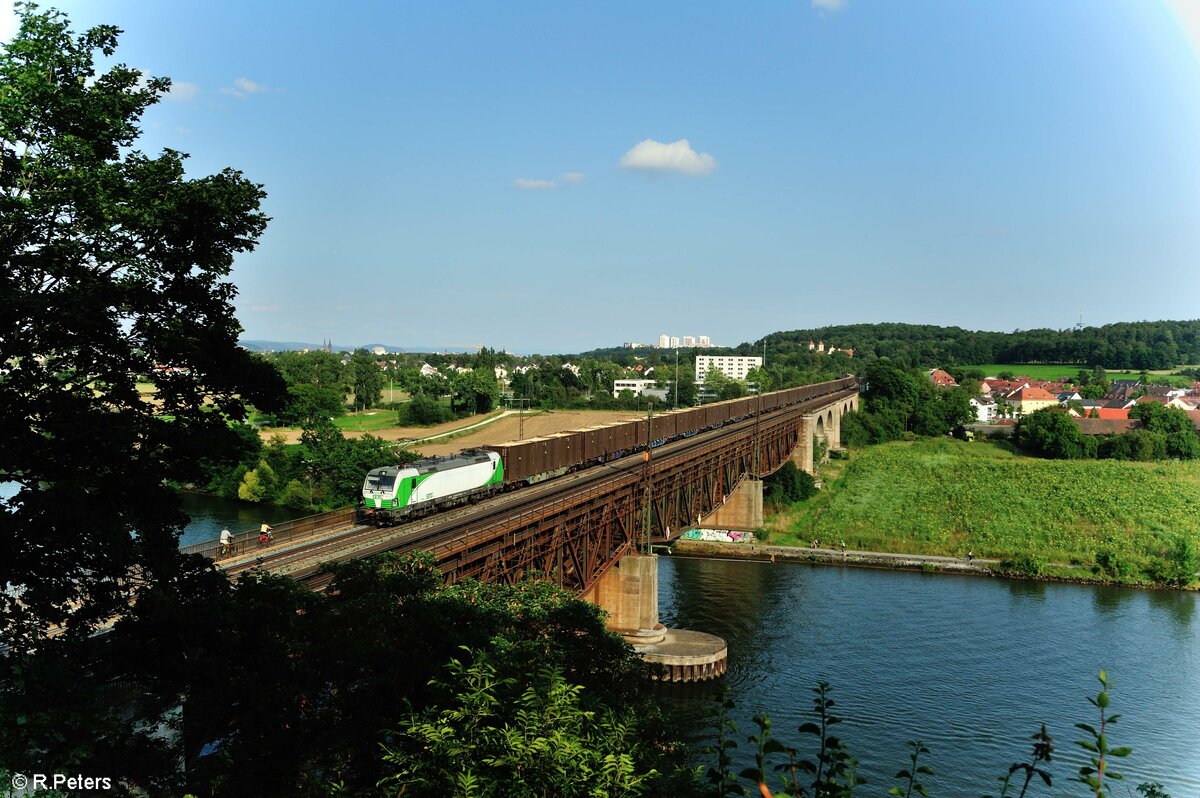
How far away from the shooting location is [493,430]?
11700 cm

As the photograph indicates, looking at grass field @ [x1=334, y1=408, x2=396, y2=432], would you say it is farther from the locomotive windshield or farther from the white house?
the white house

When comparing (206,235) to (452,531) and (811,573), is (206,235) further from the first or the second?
(811,573)

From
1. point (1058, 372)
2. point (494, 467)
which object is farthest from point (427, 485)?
point (1058, 372)

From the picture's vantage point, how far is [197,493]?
88750 millimetres

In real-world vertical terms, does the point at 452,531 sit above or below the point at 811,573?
above

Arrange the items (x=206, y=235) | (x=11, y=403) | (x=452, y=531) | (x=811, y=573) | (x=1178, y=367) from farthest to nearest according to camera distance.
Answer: (x=1178, y=367) < (x=811, y=573) < (x=452, y=531) < (x=206, y=235) < (x=11, y=403)

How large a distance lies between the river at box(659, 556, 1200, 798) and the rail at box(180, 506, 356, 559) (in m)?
16.4

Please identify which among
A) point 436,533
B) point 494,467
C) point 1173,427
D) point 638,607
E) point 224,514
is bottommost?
point 224,514

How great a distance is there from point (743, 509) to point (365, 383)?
95208 millimetres

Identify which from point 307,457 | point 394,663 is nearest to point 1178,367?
point 307,457

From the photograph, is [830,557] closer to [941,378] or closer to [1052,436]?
[1052,436]

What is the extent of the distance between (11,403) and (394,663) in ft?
23.2

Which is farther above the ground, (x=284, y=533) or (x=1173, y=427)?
(x=1173, y=427)

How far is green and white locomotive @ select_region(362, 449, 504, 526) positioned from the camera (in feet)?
119
